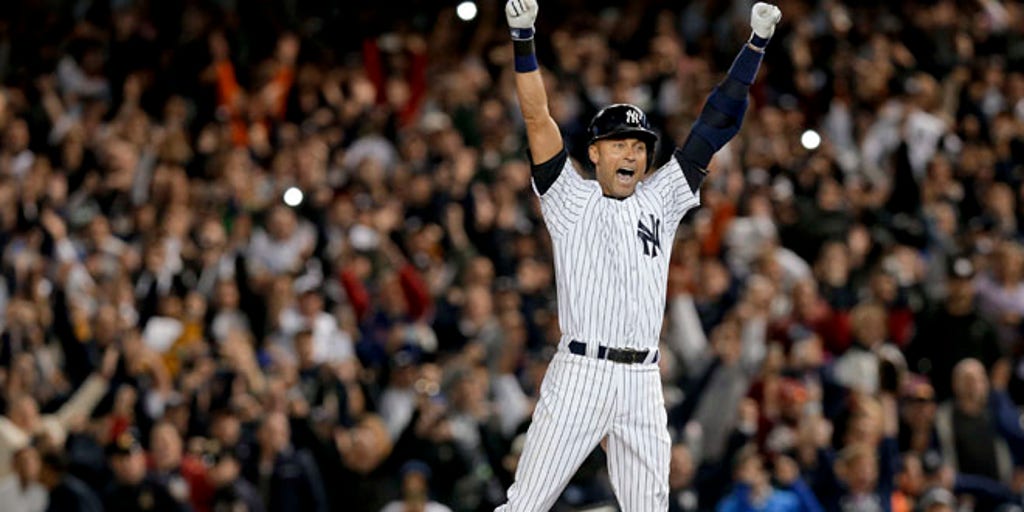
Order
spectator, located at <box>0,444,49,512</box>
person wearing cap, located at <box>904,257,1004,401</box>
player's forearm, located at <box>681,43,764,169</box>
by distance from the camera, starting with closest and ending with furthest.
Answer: player's forearm, located at <box>681,43,764,169</box>, spectator, located at <box>0,444,49,512</box>, person wearing cap, located at <box>904,257,1004,401</box>

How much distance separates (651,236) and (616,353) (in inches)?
19.3

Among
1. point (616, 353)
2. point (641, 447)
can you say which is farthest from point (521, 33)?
point (641, 447)

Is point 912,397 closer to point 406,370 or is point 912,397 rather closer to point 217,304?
point 406,370

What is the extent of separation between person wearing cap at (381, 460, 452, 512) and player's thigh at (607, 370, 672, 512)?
3617mm

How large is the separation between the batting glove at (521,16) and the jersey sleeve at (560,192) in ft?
1.74

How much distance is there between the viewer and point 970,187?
15789mm

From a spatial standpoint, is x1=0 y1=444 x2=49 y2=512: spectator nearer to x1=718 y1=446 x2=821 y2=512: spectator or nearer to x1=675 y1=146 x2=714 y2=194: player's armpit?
x1=718 y1=446 x2=821 y2=512: spectator

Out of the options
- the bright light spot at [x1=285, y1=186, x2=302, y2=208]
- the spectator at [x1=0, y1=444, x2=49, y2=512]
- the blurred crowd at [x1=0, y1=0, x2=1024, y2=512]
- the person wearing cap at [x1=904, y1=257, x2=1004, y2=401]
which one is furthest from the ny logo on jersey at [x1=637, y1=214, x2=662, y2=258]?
the bright light spot at [x1=285, y1=186, x2=302, y2=208]

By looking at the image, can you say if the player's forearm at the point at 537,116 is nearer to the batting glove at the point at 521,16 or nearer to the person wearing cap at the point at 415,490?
the batting glove at the point at 521,16

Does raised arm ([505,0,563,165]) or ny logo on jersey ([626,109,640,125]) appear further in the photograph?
ny logo on jersey ([626,109,640,125])

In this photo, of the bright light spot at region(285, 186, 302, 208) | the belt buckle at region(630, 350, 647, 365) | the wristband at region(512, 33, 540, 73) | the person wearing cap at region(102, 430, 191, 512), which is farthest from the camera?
the bright light spot at region(285, 186, 302, 208)

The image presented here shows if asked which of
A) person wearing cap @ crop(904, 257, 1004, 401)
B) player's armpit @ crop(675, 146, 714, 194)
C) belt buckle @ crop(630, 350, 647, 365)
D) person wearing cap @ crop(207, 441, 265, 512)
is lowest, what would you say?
person wearing cap @ crop(207, 441, 265, 512)

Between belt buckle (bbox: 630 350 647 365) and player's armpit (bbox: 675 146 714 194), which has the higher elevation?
player's armpit (bbox: 675 146 714 194)

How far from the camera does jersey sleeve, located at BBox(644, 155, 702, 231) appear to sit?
27.1 feet
